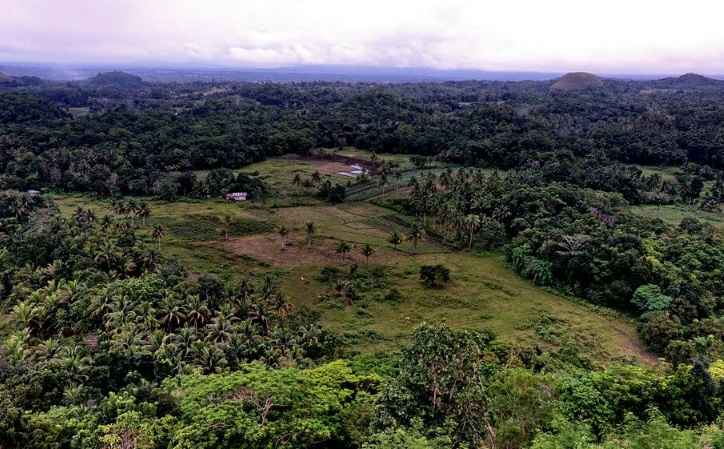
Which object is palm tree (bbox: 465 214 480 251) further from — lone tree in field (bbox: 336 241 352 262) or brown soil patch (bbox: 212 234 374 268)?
lone tree in field (bbox: 336 241 352 262)

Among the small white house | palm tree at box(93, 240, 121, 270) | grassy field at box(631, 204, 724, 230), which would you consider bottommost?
the small white house

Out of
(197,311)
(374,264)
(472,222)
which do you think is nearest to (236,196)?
(374,264)

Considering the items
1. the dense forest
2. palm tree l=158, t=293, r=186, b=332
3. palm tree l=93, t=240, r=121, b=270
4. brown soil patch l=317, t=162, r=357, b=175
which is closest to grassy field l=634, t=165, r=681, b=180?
the dense forest

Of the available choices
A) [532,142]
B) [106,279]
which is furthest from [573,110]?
[106,279]

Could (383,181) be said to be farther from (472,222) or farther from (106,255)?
(106,255)

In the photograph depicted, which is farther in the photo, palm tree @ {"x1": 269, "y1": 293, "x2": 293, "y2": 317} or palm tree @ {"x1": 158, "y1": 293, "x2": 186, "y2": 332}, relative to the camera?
palm tree @ {"x1": 269, "y1": 293, "x2": 293, "y2": 317}

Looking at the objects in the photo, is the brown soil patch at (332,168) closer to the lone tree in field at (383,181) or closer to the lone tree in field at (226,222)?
the lone tree in field at (383,181)
